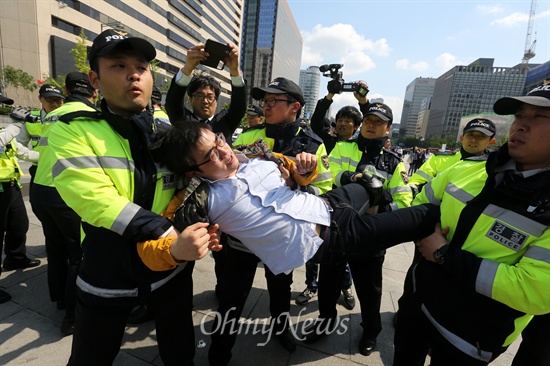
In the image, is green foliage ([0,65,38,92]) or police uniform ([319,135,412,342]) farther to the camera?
green foliage ([0,65,38,92])

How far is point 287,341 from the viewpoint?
2604 millimetres

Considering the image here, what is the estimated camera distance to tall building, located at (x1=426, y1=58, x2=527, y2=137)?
85.7 metres

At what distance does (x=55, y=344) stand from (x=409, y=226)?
128 inches

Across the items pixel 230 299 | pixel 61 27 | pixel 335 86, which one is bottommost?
pixel 230 299

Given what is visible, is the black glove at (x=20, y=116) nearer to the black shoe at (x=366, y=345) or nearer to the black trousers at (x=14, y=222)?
the black trousers at (x=14, y=222)

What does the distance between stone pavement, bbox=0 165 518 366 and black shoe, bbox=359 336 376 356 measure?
0.16 feet

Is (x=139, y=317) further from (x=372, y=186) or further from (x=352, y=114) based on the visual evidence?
(x=352, y=114)

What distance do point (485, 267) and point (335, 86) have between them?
3.31 metres

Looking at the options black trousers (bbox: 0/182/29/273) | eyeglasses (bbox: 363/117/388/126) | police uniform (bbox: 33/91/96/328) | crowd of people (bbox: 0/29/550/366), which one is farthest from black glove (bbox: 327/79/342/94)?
black trousers (bbox: 0/182/29/273)

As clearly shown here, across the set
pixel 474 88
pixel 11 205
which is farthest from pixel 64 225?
pixel 474 88

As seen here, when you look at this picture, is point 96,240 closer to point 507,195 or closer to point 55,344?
point 55,344

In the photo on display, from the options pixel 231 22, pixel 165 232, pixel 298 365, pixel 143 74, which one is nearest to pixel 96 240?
pixel 165 232

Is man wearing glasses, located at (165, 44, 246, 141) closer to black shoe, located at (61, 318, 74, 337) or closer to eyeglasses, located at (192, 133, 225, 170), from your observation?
eyeglasses, located at (192, 133, 225, 170)

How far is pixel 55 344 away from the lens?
96.2 inches
